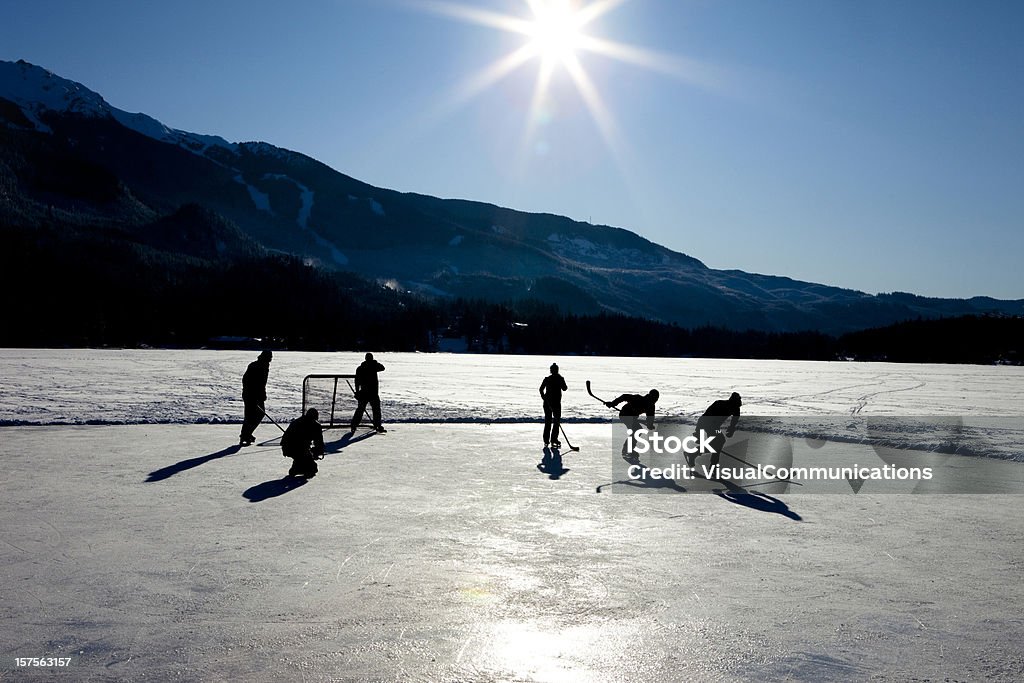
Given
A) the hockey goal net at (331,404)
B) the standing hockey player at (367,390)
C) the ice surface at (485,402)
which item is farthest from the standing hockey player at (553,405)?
the hockey goal net at (331,404)

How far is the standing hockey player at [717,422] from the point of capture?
1184 cm

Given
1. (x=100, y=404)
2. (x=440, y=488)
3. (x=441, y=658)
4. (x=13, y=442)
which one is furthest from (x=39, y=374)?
(x=441, y=658)

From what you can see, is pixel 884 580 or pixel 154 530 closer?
pixel 884 580

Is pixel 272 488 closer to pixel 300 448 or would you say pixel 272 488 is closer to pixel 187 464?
pixel 300 448

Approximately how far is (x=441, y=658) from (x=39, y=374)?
34.4m

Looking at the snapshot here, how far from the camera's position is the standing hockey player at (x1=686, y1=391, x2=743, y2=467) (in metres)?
11.8

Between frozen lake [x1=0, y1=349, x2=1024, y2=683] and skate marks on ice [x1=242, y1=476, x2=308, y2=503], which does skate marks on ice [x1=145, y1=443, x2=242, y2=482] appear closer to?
frozen lake [x1=0, y1=349, x2=1024, y2=683]

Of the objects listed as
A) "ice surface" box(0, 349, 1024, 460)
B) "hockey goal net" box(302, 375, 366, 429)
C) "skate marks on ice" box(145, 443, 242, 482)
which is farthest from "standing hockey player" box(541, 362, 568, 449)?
"skate marks on ice" box(145, 443, 242, 482)

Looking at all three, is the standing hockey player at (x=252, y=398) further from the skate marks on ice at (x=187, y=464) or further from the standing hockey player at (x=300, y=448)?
the standing hockey player at (x=300, y=448)

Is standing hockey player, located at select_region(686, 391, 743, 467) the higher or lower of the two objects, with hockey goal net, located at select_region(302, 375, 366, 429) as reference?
higher

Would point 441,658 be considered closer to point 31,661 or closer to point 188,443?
point 31,661

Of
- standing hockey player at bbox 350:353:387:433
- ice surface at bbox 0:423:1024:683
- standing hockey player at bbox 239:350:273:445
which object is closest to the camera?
ice surface at bbox 0:423:1024:683

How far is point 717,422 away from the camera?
12039 millimetres

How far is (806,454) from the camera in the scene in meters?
14.0
